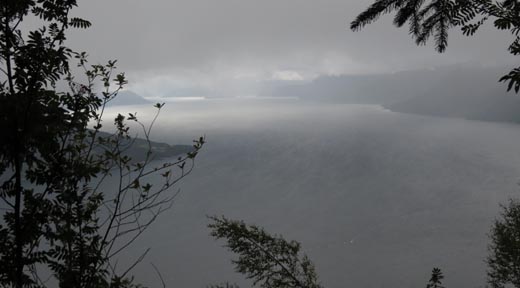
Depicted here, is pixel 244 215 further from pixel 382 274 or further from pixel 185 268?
pixel 382 274

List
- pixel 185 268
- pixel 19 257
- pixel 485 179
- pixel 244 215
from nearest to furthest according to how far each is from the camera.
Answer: pixel 19 257 < pixel 185 268 < pixel 244 215 < pixel 485 179

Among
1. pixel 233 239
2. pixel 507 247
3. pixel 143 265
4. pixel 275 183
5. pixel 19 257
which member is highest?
pixel 19 257

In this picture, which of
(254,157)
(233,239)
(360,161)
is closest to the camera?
(233,239)

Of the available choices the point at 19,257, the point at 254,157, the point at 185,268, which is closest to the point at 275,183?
the point at 254,157

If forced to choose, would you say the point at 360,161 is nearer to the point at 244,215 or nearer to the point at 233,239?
the point at 244,215

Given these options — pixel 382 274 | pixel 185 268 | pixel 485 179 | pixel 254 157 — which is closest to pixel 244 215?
pixel 185 268

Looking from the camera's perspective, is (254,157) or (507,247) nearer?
(507,247)

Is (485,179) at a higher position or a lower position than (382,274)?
higher
